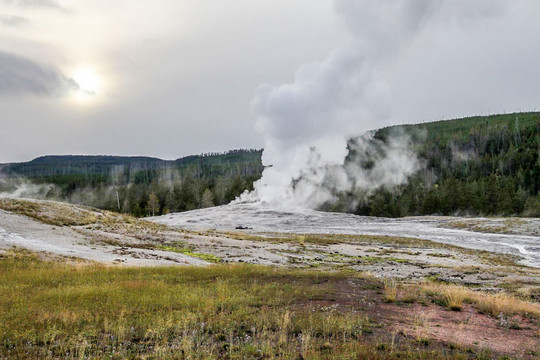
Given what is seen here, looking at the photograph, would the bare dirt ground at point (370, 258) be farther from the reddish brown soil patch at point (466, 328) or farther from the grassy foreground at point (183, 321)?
the grassy foreground at point (183, 321)

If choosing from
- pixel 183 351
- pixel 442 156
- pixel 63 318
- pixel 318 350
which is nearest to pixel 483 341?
pixel 318 350

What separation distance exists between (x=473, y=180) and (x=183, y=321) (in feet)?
490

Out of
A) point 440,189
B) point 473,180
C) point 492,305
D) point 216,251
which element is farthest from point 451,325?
point 473,180

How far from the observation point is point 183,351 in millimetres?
10555

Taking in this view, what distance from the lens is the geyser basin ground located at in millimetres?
58581

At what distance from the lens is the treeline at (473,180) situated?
115688mm

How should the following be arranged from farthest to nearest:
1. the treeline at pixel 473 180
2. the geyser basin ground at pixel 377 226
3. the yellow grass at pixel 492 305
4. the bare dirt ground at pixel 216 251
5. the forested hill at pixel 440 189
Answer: the forested hill at pixel 440 189, the treeline at pixel 473 180, the geyser basin ground at pixel 377 226, the bare dirt ground at pixel 216 251, the yellow grass at pixel 492 305

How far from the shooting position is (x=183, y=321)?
12.9 m

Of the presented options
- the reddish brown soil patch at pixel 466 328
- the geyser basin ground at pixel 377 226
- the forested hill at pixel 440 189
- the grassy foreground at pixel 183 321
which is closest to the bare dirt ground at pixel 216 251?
the geyser basin ground at pixel 377 226

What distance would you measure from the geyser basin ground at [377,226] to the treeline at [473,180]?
27.2 m

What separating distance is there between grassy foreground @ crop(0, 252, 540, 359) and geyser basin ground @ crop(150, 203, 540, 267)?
37466mm

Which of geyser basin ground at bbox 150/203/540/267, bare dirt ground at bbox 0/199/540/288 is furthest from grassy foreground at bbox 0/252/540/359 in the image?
geyser basin ground at bbox 150/203/540/267

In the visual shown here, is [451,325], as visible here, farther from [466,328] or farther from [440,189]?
[440,189]

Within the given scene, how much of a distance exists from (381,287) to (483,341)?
31.2ft
